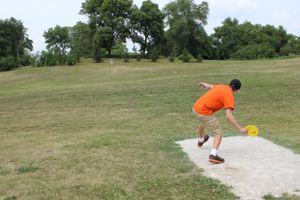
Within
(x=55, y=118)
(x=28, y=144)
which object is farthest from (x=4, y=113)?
(x=28, y=144)

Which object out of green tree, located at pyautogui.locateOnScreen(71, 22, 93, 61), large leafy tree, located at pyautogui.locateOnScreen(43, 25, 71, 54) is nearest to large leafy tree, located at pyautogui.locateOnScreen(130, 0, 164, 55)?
green tree, located at pyautogui.locateOnScreen(71, 22, 93, 61)

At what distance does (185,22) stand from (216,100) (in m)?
65.9

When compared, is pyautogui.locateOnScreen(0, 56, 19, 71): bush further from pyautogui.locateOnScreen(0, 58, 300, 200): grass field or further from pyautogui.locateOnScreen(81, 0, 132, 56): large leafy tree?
pyautogui.locateOnScreen(0, 58, 300, 200): grass field

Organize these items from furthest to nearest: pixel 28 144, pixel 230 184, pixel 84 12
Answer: pixel 84 12 → pixel 28 144 → pixel 230 184

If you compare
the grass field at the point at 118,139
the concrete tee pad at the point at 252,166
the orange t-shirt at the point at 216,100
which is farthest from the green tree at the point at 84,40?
the orange t-shirt at the point at 216,100

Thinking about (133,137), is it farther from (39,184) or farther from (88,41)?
(88,41)

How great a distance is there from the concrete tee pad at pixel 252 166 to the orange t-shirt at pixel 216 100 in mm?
832

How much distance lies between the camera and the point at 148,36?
2776 inches

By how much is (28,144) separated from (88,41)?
189 ft

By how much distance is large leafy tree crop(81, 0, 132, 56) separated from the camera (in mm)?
65000

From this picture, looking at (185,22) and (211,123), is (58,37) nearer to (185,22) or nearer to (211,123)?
(185,22)

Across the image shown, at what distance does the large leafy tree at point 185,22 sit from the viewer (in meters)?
72.1

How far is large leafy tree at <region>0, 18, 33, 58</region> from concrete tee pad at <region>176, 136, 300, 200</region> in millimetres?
63021

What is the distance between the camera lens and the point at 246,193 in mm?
5277
